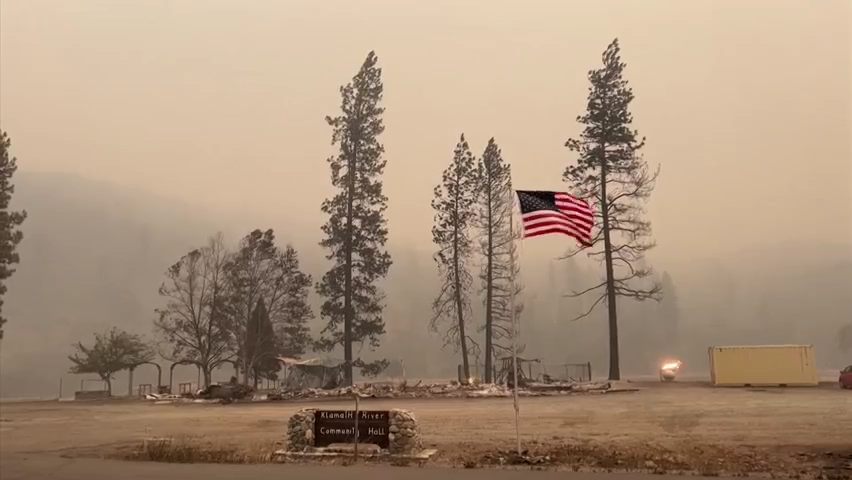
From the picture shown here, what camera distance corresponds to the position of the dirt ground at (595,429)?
13.8 metres

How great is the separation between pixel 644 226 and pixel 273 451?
92.2 ft

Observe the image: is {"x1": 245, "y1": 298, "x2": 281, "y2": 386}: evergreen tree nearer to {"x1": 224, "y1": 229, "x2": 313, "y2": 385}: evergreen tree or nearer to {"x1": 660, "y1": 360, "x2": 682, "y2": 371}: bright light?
{"x1": 224, "y1": 229, "x2": 313, "y2": 385}: evergreen tree

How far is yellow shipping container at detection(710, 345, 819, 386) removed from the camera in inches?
1235

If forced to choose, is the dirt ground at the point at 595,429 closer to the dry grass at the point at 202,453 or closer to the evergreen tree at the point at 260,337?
the dry grass at the point at 202,453

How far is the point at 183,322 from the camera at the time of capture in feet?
157

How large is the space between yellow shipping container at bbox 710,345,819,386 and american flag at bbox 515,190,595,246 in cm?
2172

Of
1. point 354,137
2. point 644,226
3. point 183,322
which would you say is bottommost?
point 183,322

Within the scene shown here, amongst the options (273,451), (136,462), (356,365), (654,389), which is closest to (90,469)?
(136,462)

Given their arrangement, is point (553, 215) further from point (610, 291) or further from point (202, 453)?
point (610, 291)

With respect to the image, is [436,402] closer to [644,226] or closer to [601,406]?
[601,406]

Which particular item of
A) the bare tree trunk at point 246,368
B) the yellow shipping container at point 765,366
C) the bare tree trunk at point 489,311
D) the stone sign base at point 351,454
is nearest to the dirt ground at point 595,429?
the stone sign base at point 351,454

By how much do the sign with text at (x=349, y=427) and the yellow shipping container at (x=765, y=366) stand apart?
24.6 metres

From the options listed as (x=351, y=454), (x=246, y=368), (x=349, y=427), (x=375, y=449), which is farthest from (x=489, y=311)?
(x=351, y=454)

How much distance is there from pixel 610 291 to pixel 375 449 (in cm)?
2568
